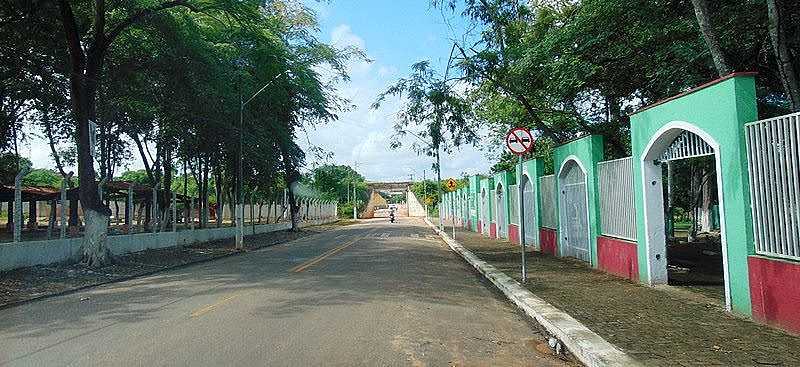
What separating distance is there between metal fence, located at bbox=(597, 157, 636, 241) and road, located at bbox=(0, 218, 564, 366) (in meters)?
3.07

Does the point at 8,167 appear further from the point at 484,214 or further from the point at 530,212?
the point at 530,212

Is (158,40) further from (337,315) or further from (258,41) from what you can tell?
(337,315)

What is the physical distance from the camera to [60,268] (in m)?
16.1

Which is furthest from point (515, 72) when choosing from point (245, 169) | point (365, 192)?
point (365, 192)

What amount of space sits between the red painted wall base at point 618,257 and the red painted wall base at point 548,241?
14.5 ft

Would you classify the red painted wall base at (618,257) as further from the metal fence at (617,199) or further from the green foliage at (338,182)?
the green foliage at (338,182)

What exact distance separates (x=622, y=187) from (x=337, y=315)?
6834 millimetres

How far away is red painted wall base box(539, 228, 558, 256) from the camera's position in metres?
18.4

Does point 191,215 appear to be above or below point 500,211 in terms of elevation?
above

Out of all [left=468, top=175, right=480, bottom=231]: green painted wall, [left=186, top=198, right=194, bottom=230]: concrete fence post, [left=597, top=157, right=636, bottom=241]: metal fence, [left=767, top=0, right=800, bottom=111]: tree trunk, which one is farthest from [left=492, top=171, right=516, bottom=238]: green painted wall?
[left=767, top=0, right=800, bottom=111]: tree trunk

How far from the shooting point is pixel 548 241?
756 inches

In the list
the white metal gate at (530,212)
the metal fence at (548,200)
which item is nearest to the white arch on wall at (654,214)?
the metal fence at (548,200)

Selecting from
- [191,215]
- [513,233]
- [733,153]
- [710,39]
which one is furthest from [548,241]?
[191,215]

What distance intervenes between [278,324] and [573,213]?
10367mm
